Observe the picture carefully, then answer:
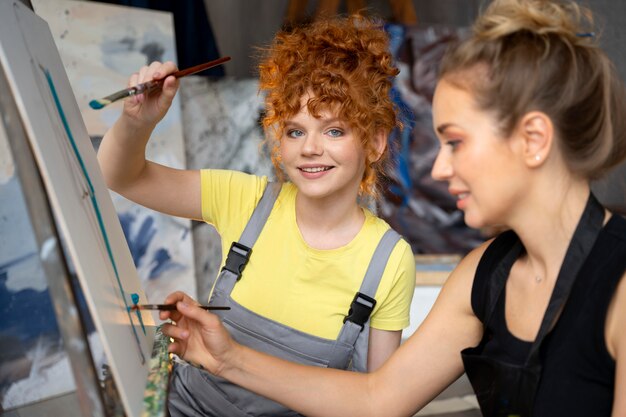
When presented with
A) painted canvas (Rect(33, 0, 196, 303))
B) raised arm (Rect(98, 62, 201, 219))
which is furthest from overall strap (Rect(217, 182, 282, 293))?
painted canvas (Rect(33, 0, 196, 303))

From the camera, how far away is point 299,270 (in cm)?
181

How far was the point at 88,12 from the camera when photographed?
311cm

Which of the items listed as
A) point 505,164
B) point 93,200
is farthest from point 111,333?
point 505,164

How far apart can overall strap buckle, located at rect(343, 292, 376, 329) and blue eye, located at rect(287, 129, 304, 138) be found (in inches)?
16.6

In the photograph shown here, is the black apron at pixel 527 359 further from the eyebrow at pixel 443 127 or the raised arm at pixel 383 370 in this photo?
the eyebrow at pixel 443 127

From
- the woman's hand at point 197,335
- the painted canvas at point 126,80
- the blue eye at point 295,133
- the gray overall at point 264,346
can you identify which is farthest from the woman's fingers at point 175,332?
the painted canvas at point 126,80

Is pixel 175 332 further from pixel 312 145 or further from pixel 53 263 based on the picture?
pixel 312 145

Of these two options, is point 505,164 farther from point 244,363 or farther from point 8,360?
point 8,360

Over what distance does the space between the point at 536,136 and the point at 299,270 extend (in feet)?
2.54

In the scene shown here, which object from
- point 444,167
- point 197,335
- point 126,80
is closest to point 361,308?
point 197,335

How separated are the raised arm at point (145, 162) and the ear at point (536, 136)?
726mm

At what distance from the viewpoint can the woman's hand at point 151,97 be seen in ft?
4.99

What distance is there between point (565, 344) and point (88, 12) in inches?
102

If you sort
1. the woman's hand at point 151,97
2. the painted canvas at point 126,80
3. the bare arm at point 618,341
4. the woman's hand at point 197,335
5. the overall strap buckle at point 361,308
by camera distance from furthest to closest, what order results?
the painted canvas at point 126,80 < the overall strap buckle at point 361,308 < the woman's hand at point 151,97 < the woman's hand at point 197,335 < the bare arm at point 618,341
